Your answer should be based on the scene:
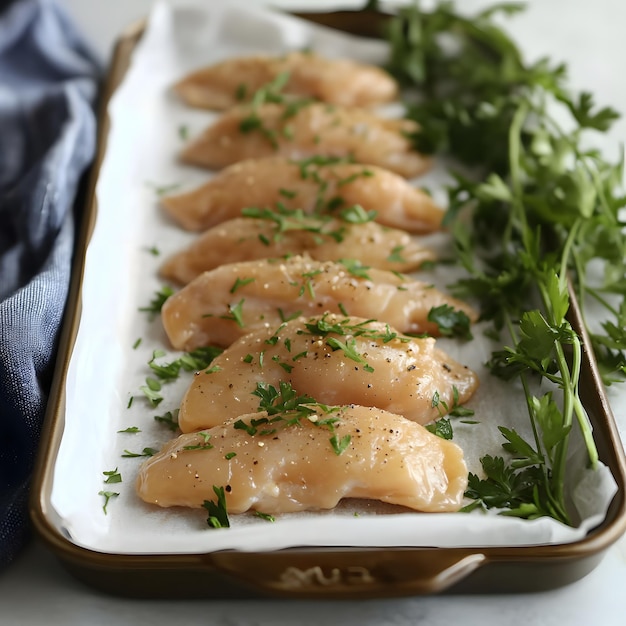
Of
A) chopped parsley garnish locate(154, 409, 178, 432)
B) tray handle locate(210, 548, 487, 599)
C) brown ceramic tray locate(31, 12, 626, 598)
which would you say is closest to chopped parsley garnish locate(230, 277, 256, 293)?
chopped parsley garnish locate(154, 409, 178, 432)

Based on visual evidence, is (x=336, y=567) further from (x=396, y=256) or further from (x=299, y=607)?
(x=396, y=256)

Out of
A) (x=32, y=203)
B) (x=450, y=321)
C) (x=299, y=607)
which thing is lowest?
(x=299, y=607)

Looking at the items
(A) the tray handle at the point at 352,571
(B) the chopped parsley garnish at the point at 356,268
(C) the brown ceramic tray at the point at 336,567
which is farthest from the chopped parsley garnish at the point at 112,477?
(B) the chopped parsley garnish at the point at 356,268

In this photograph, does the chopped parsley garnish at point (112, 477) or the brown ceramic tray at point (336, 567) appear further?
the chopped parsley garnish at point (112, 477)

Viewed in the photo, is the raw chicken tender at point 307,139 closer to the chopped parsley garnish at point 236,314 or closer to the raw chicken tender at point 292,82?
the raw chicken tender at point 292,82

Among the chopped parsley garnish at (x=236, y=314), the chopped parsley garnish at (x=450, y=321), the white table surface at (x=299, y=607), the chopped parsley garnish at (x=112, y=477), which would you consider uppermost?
the chopped parsley garnish at (x=236, y=314)

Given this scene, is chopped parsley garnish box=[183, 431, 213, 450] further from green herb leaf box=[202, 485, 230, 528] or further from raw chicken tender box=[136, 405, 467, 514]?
green herb leaf box=[202, 485, 230, 528]

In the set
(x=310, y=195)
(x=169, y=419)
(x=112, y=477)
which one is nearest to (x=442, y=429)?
(x=169, y=419)
